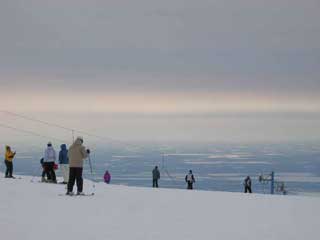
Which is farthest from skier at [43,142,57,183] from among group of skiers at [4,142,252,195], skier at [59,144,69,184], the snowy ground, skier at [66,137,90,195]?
skier at [66,137,90,195]

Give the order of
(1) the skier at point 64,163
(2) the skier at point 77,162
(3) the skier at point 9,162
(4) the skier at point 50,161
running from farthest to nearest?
1. (3) the skier at point 9,162
2. (4) the skier at point 50,161
3. (1) the skier at point 64,163
4. (2) the skier at point 77,162

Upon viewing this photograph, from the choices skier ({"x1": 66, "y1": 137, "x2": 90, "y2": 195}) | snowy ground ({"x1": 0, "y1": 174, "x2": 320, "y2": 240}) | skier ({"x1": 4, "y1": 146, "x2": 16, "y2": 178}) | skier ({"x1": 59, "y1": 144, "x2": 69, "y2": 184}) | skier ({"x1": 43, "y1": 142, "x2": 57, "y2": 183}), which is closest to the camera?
snowy ground ({"x1": 0, "y1": 174, "x2": 320, "y2": 240})

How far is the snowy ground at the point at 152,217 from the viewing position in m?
10.5

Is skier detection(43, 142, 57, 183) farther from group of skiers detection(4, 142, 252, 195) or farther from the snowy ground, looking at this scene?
the snowy ground

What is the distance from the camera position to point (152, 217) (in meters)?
12.5

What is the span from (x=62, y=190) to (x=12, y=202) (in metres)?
3.91

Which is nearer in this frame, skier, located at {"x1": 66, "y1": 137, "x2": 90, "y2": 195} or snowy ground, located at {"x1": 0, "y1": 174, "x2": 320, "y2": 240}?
snowy ground, located at {"x1": 0, "y1": 174, "x2": 320, "y2": 240}

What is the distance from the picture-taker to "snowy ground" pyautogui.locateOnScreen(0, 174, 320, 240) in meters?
10.5

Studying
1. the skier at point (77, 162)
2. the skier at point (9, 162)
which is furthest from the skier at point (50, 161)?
the skier at point (77, 162)

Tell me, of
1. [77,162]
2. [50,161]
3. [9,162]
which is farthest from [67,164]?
[77,162]

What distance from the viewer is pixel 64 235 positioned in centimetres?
1014

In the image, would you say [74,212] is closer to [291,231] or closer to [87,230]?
[87,230]

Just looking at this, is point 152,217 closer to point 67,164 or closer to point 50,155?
point 67,164

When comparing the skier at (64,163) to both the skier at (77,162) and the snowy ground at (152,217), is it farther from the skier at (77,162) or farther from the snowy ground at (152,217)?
the skier at (77,162)
